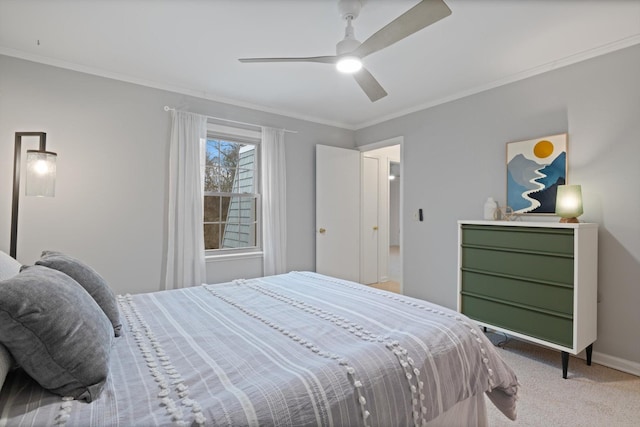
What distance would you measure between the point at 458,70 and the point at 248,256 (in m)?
2.96

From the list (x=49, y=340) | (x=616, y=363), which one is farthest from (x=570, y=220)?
(x=49, y=340)

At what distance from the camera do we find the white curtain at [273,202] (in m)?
3.80

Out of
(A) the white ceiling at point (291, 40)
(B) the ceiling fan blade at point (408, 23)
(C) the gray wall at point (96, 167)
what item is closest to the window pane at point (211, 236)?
(C) the gray wall at point (96, 167)

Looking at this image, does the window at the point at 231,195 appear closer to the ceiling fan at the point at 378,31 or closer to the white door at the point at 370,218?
the white door at the point at 370,218

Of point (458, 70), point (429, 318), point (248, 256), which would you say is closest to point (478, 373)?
point (429, 318)

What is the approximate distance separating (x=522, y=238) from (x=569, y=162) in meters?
0.81

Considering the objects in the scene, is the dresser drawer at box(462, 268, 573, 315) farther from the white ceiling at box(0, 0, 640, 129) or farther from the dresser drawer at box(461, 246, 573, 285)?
the white ceiling at box(0, 0, 640, 129)

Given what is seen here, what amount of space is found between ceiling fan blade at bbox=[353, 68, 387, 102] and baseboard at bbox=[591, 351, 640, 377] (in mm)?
2723

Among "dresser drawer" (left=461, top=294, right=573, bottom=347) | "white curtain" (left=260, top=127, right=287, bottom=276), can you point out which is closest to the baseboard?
"dresser drawer" (left=461, top=294, right=573, bottom=347)

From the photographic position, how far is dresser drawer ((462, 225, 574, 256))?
231 cm

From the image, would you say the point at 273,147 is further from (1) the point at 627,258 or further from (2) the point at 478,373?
(1) the point at 627,258

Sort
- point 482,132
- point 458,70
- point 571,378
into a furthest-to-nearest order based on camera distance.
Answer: point 482,132
point 458,70
point 571,378

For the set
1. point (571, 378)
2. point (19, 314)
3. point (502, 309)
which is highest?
point (19, 314)

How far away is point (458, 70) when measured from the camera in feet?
9.49
